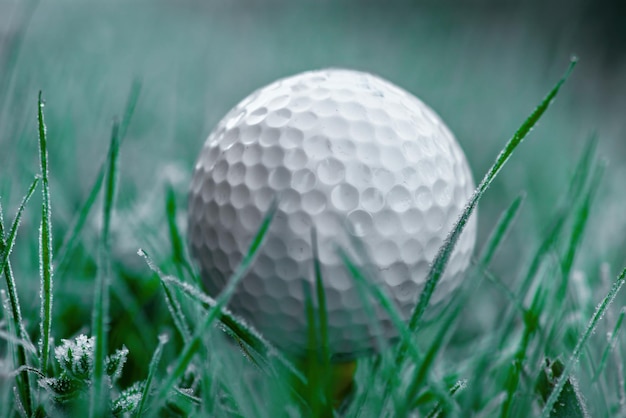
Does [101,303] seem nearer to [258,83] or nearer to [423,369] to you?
[423,369]

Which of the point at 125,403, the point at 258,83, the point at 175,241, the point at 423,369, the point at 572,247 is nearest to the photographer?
the point at 423,369

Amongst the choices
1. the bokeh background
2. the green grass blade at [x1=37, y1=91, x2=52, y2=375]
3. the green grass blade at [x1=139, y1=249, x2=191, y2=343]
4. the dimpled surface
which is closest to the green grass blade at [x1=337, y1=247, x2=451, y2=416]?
the dimpled surface

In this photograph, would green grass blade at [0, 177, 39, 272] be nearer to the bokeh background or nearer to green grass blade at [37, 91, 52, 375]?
green grass blade at [37, 91, 52, 375]

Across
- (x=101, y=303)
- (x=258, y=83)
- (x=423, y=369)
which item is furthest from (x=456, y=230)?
(x=258, y=83)

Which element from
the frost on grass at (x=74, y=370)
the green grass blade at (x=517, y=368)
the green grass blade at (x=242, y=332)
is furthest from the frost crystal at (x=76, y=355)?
the green grass blade at (x=517, y=368)

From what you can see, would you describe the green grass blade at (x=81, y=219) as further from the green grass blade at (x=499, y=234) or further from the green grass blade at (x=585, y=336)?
the green grass blade at (x=585, y=336)

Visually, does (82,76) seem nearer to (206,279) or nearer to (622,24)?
(206,279)
